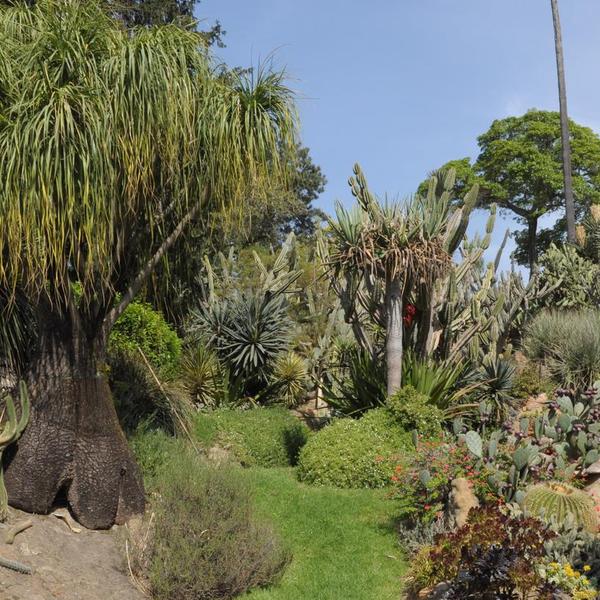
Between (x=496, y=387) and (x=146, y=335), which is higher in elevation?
(x=146, y=335)

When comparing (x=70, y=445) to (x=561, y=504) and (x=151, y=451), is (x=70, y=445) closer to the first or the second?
(x=151, y=451)

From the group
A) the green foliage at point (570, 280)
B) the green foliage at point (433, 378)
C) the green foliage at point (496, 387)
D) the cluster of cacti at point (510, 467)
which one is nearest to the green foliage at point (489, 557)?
the cluster of cacti at point (510, 467)

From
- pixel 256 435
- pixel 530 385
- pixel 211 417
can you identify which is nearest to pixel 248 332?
pixel 211 417

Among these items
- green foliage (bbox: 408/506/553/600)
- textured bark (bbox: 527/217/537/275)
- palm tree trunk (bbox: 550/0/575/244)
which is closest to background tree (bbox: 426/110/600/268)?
textured bark (bbox: 527/217/537/275)

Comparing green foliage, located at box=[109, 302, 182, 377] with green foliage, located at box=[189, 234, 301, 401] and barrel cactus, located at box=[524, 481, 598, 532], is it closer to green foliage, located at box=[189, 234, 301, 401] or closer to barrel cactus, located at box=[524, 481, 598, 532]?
green foliage, located at box=[189, 234, 301, 401]

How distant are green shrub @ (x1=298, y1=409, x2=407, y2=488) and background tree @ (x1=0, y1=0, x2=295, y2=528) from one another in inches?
101

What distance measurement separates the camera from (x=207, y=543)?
24.6ft

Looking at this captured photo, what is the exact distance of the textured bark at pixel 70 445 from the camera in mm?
8219

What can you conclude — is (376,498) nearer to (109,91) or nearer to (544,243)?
(109,91)

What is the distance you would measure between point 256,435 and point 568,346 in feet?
22.3

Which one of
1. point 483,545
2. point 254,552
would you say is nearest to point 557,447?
point 483,545

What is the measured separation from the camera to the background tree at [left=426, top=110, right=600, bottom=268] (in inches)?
1403

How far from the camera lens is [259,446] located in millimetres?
12148

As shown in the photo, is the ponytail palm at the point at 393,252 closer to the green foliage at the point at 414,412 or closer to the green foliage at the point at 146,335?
the green foliage at the point at 414,412
